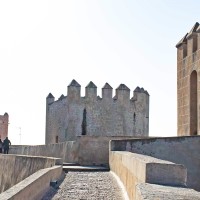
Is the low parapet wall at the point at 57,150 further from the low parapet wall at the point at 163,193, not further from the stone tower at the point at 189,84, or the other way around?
the low parapet wall at the point at 163,193

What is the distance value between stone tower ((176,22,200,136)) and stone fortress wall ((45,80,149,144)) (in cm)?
1708

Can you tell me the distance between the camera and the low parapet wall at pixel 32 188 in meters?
6.68

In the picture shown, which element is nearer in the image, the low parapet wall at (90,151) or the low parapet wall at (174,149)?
the low parapet wall at (174,149)

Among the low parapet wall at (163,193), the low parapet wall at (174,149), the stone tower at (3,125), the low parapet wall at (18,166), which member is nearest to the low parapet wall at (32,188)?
the low parapet wall at (163,193)

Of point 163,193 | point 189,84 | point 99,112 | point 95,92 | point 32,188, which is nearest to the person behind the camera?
point 163,193

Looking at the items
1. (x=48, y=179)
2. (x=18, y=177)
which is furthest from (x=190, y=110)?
(x=48, y=179)

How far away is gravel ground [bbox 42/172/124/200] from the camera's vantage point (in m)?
9.38

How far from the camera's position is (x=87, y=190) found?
10.4m

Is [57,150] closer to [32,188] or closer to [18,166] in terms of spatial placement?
[18,166]

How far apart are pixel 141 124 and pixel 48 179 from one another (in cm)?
2732

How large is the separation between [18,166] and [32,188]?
11285 mm

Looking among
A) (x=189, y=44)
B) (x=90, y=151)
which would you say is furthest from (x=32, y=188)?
(x=189, y=44)

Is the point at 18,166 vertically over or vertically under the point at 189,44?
under

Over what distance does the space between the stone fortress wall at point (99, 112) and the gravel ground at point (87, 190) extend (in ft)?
73.0
